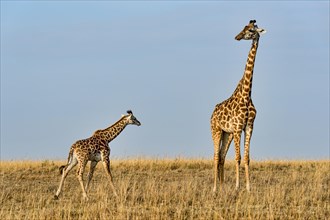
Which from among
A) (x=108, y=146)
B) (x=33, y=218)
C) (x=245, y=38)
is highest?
(x=245, y=38)

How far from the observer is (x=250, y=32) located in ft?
55.0

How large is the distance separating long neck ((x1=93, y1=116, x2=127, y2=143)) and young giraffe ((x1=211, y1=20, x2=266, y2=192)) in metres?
2.59

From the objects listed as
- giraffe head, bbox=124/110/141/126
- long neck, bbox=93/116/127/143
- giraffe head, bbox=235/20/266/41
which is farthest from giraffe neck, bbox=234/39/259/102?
long neck, bbox=93/116/127/143

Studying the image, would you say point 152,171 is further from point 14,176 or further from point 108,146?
point 108,146

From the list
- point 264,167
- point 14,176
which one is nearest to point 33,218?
point 14,176

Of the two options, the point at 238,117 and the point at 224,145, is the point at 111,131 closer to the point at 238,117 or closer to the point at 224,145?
the point at 224,145

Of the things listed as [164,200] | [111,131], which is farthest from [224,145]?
[164,200]

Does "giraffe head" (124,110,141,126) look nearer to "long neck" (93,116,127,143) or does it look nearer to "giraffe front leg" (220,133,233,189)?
"long neck" (93,116,127,143)

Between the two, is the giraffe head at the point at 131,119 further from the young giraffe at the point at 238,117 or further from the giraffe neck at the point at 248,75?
the giraffe neck at the point at 248,75

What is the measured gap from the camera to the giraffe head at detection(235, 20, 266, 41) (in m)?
16.7

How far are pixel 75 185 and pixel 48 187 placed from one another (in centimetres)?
103

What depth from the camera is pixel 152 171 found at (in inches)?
942

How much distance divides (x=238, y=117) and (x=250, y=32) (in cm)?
225

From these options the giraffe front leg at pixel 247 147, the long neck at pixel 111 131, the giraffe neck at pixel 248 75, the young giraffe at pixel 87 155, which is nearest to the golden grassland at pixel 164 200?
the young giraffe at pixel 87 155
